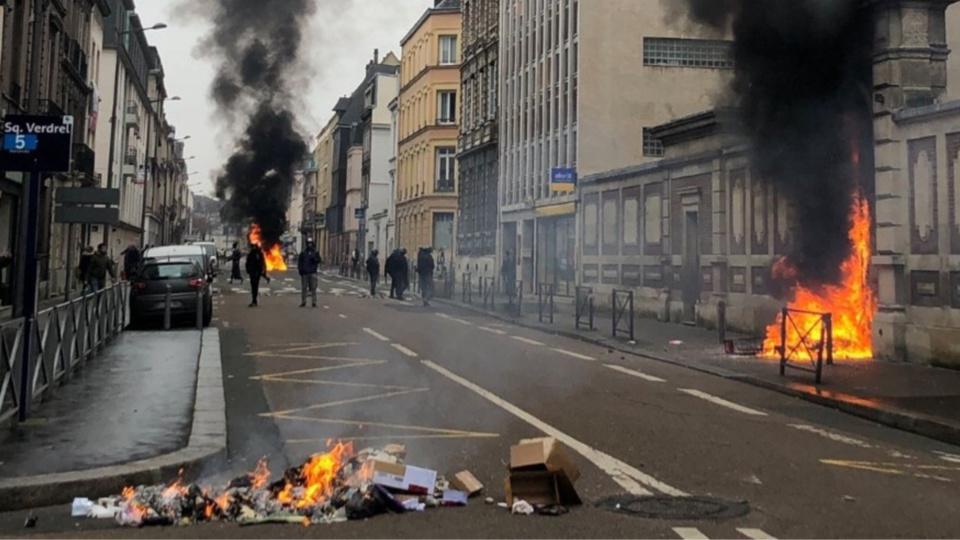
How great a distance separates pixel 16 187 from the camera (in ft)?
70.1

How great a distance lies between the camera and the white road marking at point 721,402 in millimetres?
9110

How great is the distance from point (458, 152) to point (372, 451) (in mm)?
38988

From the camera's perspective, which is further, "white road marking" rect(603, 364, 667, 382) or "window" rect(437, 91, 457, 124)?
"window" rect(437, 91, 457, 124)

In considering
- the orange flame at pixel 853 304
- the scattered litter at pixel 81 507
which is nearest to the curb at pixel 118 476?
the scattered litter at pixel 81 507

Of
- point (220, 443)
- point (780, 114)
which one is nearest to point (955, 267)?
point (780, 114)

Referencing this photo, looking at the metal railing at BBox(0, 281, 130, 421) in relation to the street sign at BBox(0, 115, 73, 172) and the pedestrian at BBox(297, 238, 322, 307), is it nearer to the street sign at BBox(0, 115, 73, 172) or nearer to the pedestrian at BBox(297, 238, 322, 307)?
the street sign at BBox(0, 115, 73, 172)

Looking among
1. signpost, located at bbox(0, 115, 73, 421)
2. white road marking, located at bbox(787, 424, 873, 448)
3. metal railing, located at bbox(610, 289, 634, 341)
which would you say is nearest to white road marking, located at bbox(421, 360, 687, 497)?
white road marking, located at bbox(787, 424, 873, 448)

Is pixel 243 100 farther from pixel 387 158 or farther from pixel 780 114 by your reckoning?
pixel 387 158

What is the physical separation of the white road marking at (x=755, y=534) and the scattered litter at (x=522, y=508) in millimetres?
1240

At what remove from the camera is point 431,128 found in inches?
1964

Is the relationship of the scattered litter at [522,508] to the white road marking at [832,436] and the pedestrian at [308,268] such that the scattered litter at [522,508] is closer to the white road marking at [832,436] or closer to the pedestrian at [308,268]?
the white road marking at [832,436]

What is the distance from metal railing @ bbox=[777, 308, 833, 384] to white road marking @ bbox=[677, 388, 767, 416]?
186 cm

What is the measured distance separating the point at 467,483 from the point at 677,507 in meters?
1.38

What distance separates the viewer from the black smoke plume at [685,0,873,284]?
43.6 ft
